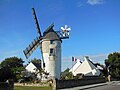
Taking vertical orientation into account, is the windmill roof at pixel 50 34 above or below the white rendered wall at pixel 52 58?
above

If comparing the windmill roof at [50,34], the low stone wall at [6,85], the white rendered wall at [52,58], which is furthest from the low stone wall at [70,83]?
the low stone wall at [6,85]

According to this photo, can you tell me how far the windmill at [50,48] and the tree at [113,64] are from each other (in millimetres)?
25077

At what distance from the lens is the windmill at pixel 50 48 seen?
59906 mm

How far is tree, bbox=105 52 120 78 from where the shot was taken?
274 feet

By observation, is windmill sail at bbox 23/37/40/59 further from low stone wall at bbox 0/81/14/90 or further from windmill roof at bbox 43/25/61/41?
low stone wall at bbox 0/81/14/90

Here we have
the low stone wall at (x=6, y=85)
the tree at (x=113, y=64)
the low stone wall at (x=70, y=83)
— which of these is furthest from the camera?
the tree at (x=113, y=64)

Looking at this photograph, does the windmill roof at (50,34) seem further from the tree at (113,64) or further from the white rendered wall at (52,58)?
the tree at (113,64)

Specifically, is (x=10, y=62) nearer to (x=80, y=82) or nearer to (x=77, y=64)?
(x=77, y=64)

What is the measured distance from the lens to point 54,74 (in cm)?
5950

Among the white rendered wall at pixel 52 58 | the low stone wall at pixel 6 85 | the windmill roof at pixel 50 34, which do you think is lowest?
the low stone wall at pixel 6 85

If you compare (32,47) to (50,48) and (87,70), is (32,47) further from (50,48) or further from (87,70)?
(87,70)

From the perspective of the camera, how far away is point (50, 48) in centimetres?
6000

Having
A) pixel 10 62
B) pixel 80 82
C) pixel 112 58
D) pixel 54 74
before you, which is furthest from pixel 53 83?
pixel 10 62

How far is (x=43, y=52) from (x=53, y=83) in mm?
24921
